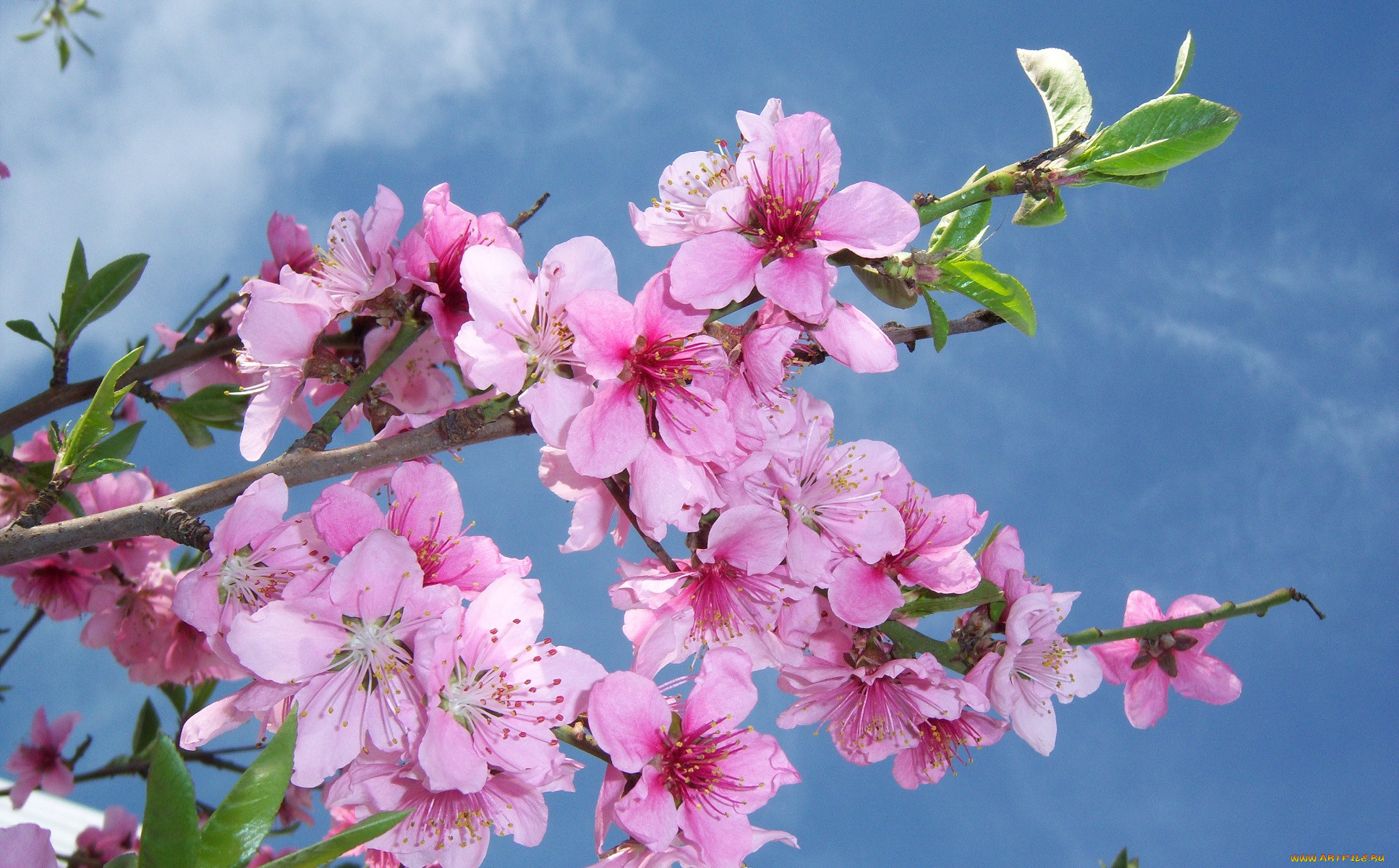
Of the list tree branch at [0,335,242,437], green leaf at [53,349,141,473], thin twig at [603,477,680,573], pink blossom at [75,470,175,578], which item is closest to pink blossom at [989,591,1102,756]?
thin twig at [603,477,680,573]

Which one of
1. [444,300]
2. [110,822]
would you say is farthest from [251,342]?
[110,822]

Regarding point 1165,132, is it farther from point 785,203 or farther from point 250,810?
point 250,810

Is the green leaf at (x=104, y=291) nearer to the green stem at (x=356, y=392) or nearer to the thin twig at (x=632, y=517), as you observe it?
the green stem at (x=356, y=392)

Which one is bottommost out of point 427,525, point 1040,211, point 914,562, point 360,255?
point 427,525

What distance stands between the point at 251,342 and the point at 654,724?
0.88 meters

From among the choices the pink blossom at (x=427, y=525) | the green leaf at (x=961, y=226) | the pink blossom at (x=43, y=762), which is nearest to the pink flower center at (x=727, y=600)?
the pink blossom at (x=427, y=525)

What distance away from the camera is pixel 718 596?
155 cm

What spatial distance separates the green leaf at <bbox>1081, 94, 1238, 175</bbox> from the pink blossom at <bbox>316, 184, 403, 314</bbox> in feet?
3.78

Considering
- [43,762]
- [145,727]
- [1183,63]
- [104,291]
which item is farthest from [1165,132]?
[43,762]

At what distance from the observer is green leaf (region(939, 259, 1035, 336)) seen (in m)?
1.42

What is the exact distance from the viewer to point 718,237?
1313mm

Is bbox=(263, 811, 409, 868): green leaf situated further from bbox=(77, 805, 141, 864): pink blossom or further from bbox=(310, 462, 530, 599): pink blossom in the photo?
bbox=(77, 805, 141, 864): pink blossom

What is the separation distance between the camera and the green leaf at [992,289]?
1.42 m

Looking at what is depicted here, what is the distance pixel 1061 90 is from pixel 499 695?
4.28 ft
